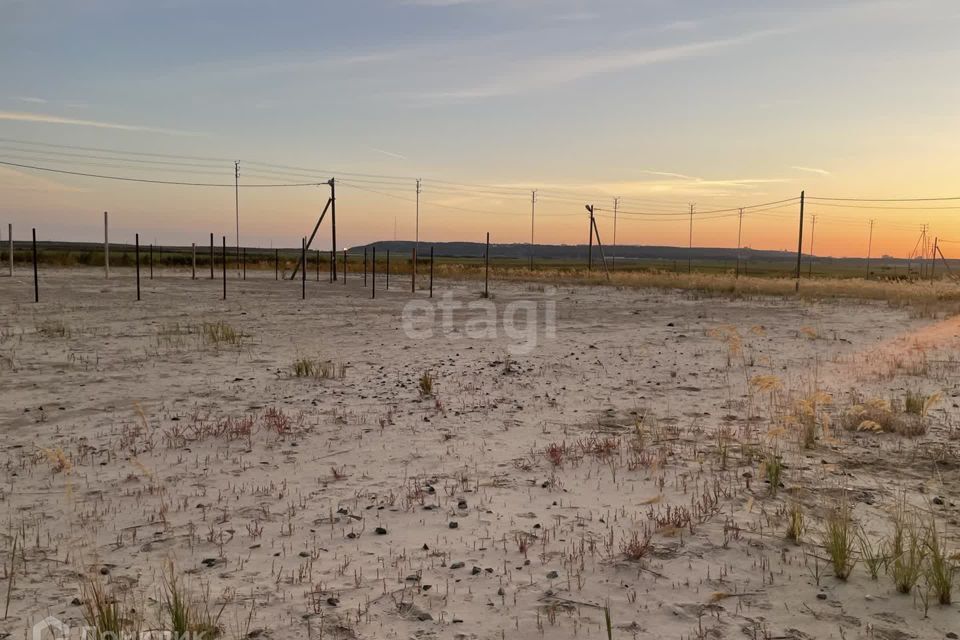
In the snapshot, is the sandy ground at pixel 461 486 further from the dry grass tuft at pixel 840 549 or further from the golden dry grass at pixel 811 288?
the golden dry grass at pixel 811 288

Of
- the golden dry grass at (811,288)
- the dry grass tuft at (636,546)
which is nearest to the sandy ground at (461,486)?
the dry grass tuft at (636,546)

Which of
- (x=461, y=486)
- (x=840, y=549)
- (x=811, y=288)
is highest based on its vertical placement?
(x=811, y=288)

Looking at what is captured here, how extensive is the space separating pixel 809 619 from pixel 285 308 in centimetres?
1697

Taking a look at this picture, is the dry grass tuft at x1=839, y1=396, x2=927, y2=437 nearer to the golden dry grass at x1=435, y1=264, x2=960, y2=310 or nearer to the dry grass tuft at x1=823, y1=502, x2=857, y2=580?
the dry grass tuft at x1=823, y1=502, x2=857, y2=580

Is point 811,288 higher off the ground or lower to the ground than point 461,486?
higher

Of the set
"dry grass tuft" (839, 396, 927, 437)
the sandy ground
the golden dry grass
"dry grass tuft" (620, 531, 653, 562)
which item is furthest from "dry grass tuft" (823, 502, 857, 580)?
the golden dry grass

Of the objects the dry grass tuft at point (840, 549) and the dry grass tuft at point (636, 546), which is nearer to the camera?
the dry grass tuft at point (840, 549)

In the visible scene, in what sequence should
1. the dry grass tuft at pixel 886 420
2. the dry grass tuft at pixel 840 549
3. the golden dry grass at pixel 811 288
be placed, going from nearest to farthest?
the dry grass tuft at pixel 840 549
the dry grass tuft at pixel 886 420
the golden dry grass at pixel 811 288

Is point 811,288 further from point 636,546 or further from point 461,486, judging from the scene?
point 636,546

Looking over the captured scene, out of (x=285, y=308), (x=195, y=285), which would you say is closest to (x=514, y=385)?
(x=285, y=308)

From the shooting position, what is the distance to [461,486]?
5.14 m

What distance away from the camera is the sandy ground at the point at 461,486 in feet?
11.1

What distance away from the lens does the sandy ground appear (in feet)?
11.1

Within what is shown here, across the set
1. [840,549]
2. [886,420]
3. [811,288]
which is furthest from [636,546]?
[811,288]
